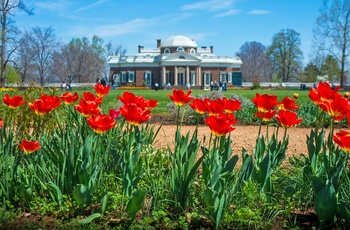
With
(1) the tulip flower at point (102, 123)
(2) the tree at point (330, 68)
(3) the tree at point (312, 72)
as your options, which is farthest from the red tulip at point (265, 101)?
(3) the tree at point (312, 72)

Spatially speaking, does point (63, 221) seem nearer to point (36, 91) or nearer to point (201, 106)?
point (201, 106)

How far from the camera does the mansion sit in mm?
60131

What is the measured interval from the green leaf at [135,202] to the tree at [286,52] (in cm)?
6383

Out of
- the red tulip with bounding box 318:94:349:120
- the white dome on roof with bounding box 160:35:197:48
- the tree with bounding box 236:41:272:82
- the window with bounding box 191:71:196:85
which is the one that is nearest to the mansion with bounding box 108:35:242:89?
the window with bounding box 191:71:196:85

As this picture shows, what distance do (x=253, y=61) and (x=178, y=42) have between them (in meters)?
14.5

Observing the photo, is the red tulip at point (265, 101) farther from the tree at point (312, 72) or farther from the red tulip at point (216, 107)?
the tree at point (312, 72)

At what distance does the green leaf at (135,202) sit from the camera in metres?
2.50

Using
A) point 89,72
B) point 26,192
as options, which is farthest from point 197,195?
point 89,72

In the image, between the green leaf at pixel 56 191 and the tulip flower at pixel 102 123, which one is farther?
the green leaf at pixel 56 191

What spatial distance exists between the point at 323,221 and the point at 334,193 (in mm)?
201

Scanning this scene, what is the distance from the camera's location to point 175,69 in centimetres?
Answer: 6016

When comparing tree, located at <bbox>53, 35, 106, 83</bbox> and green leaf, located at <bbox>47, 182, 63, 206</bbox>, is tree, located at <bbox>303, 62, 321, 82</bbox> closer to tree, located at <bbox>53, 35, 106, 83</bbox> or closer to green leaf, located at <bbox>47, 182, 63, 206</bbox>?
tree, located at <bbox>53, 35, 106, 83</bbox>

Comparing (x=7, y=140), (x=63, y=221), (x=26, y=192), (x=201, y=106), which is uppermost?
(x=201, y=106)

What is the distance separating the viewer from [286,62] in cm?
6562
